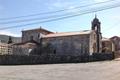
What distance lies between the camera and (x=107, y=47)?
72750 millimetres

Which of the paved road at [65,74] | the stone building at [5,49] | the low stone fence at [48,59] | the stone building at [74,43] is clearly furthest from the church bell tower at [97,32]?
the paved road at [65,74]

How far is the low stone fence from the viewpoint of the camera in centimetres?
4241

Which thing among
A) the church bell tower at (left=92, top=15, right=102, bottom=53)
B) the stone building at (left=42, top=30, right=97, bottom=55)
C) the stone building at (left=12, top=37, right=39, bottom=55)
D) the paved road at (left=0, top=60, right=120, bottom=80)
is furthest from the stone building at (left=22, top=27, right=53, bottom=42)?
the paved road at (left=0, top=60, right=120, bottom=80)

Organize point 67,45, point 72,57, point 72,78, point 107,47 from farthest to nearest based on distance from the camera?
point 107,47
point 67,45
point 72,57
point 72,78

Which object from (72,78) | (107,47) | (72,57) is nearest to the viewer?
(72,78)

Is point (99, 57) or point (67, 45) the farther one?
point (67, 45)

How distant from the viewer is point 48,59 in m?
43.0

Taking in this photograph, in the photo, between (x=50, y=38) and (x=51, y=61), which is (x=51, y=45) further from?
(x=51, y=61)

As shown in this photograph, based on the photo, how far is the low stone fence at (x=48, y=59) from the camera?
42.4m

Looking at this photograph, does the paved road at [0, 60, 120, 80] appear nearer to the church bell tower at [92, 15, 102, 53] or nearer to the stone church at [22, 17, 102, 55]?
the stone church at [22, 17, 102, 55]

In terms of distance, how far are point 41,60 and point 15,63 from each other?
4555 millimetres

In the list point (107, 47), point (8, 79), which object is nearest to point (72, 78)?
point (8, 79)

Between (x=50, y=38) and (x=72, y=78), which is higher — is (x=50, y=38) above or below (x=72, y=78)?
above

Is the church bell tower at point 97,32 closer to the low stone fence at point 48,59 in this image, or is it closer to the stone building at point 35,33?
the stone building at point 35,33
